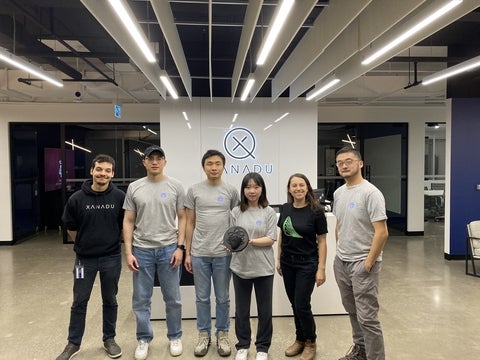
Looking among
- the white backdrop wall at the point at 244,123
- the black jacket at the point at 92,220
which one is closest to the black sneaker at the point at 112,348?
the black jacket at the point at 92,220

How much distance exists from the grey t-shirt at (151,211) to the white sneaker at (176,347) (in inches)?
32.4

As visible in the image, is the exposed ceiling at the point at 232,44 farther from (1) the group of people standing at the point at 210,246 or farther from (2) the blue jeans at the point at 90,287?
(2) the blue jeans at the point at 90,287

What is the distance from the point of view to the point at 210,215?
9.18ft

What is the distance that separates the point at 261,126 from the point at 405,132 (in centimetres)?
389

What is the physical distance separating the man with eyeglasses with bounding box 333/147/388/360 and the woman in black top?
17cm

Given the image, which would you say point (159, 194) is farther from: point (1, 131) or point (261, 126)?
point (1, 131)

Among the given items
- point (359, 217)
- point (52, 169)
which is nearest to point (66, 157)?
point (52, 169)

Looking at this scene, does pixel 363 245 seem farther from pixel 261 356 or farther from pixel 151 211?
pixel 151 211

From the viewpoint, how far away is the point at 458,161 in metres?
5.86

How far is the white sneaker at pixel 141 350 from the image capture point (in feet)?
9.36

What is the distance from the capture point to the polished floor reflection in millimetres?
3021

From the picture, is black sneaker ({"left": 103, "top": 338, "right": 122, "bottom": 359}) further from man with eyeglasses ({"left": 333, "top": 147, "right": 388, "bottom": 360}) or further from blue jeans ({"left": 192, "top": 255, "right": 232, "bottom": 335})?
man with eyeglasses ({"left": 333, "top": 147, "right": 388, "bottom": 360})

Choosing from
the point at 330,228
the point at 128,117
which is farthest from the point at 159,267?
the point at 128,117

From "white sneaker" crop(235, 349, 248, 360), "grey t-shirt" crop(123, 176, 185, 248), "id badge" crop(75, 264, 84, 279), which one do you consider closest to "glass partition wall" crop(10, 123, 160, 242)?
"grey t-shirt" crop(123, 176, 185, 248)
